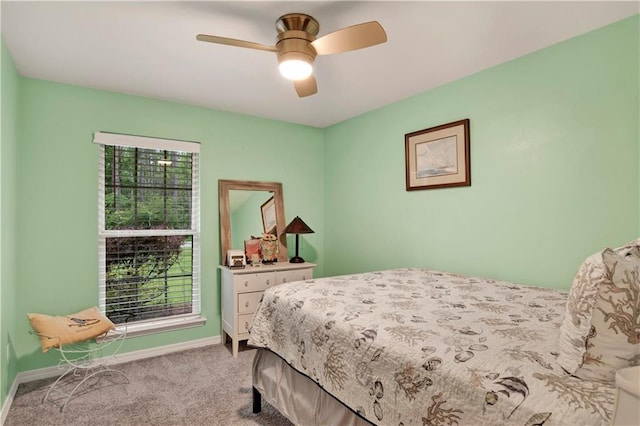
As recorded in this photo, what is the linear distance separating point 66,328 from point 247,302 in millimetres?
1420

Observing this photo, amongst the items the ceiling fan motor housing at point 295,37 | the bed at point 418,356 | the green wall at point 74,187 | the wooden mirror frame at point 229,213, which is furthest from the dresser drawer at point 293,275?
the ceiling fan motor housing at point 295,37

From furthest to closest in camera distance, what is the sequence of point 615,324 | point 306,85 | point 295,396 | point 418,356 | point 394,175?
point 394,175 → point 306,85 → point 295,396 → point 418,356 → point 615,324

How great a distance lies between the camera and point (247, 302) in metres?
3.38

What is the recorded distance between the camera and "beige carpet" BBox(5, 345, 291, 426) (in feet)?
7.32

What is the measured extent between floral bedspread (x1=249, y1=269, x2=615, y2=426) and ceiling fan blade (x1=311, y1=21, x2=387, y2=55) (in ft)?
4.60

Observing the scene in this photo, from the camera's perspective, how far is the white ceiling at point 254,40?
196 cm

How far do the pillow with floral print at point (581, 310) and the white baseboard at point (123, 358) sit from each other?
306cm

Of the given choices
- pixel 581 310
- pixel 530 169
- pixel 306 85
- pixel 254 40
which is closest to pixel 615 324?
pixel 581 310

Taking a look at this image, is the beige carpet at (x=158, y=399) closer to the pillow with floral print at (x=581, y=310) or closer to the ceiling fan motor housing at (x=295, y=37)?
the pillow with floral print at (x=581, y=310)

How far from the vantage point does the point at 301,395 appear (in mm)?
1911

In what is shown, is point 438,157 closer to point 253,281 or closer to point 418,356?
point 253,281

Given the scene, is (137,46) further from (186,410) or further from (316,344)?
(186,410)

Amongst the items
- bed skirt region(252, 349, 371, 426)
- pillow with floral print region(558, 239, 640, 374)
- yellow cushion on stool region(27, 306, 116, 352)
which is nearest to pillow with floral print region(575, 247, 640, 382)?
pillow with floral print region(558, 239, 640, 374)

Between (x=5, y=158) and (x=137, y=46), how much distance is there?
1.14m
